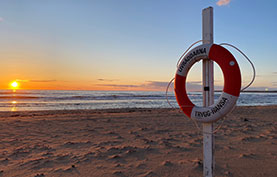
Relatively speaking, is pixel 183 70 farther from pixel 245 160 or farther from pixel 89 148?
pixel 89 148

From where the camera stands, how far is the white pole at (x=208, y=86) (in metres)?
2.03

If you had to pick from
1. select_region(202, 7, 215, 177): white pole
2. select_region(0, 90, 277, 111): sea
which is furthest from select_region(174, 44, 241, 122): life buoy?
select_region(0, 90, 277, 111): sea

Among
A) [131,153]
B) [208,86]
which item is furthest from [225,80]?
[131,153]

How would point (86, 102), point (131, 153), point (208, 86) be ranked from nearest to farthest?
point (208, 86)
point (131, 153)
point (86, 102)

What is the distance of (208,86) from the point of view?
6.61ft

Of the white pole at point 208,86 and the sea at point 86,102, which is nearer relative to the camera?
the white pole at point 208,86

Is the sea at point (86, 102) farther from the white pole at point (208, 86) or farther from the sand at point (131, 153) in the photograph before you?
the white pole at point (208, 86)

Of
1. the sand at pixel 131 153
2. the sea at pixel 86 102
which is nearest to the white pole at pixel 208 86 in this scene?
the sand at pixel 131 153

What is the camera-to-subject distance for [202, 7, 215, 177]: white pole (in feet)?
6.65

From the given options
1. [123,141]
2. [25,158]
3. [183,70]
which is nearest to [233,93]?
[183,70]

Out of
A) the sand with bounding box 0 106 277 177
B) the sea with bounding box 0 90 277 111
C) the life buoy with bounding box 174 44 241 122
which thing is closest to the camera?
the life buoy with bounding box 174 44 241 122

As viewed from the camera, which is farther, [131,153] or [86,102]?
[86,102]

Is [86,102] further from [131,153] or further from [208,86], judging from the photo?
[208,86]

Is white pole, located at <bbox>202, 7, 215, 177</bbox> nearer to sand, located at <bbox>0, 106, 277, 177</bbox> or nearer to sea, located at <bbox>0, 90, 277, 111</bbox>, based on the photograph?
sand, located at <bbox>0, 106, 277, 177</bbox>
